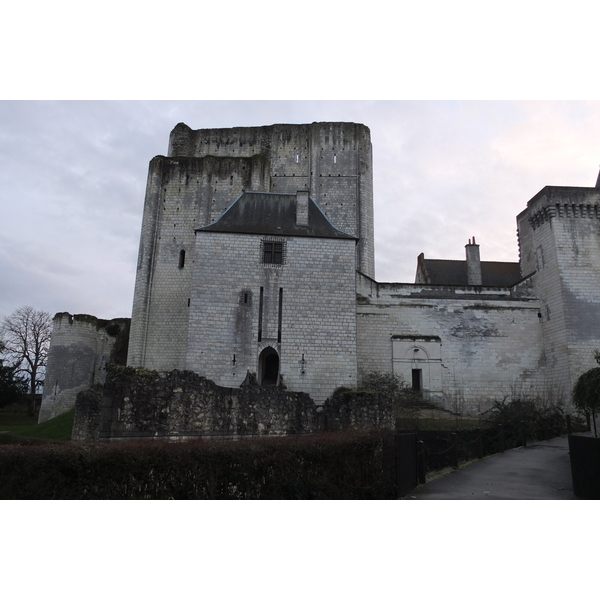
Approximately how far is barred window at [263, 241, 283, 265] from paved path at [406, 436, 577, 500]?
12840mm

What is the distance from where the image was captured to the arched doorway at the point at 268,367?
22984mm

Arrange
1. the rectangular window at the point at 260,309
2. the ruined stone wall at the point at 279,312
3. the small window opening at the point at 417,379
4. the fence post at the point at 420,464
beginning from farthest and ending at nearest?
the small window opening at the point at 417,379
the rectangular window at the point at 260,309
the ruined stone wall at the point at 279,312
the fence post at the point at 420,464

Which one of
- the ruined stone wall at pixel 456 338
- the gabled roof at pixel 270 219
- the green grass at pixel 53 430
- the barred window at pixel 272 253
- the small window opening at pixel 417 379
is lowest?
the green grass at pixel 53 430

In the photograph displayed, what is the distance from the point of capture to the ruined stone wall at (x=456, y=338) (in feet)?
86.6

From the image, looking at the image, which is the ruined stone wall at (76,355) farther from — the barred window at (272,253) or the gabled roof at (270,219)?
the barred window at (272,253)

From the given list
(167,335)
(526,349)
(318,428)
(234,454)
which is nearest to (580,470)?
(234,454)

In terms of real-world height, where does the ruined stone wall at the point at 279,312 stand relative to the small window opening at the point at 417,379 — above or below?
above

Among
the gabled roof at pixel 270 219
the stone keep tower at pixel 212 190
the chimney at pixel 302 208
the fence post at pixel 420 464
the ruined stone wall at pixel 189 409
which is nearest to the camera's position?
the fence post at pixel 420 464

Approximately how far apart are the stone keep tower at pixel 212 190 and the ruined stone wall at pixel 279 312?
18.3 feet

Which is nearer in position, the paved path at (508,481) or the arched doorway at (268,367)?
the paved path at (508,481)

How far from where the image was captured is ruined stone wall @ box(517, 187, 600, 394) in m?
25.2

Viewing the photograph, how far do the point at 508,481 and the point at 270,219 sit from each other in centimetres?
1696

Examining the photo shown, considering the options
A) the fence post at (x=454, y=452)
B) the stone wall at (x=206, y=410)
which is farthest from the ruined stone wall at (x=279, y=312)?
the fence post at (x=454, y=452)

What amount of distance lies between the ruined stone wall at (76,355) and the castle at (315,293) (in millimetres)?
89
